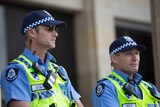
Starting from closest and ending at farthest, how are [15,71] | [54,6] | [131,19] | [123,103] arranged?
[15,71]
[123,103]
[54,6]
[131,19]

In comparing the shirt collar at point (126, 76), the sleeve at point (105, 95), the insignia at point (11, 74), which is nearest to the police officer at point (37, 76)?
the insignia at point (11, 74)

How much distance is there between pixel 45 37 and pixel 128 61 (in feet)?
3.63

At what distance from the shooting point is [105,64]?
452 inches

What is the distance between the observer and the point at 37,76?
16.9 ft

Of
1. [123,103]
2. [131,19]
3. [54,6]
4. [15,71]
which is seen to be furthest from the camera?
[131,19]

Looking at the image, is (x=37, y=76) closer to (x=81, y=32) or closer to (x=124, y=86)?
(x=124, y=86)

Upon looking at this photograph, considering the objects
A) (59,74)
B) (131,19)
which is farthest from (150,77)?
(59,74)

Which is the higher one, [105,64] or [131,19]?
[131,19]

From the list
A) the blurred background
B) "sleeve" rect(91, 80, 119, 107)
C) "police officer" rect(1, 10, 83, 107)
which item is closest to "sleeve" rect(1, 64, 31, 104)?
"police officer" rect(1, 10, 83, 107)

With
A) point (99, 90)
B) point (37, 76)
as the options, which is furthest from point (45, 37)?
point (99, 90)

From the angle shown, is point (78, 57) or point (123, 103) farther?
point (78, 57)

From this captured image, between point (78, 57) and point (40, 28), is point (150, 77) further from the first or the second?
point (40, 28)

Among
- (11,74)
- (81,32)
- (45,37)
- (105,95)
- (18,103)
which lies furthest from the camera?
(81,32)

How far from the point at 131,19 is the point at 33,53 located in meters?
7.33
